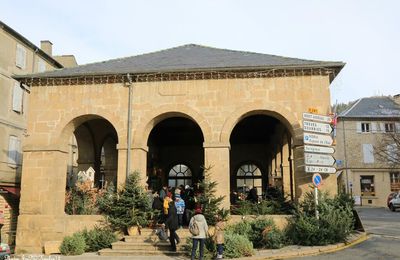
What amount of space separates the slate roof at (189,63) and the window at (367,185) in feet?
93.0

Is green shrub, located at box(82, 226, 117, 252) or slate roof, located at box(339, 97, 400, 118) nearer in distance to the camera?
green shrub, located at box(82, 226, 117, 252)

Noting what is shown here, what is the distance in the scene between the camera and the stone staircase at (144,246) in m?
11.5

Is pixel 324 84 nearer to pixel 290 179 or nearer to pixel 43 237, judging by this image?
pixel 290 179

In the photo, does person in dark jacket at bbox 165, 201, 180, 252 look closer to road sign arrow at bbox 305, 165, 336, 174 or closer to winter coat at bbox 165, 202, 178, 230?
winter coat at bbox 165, 202, 178, 230

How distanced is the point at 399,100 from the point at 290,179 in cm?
3046

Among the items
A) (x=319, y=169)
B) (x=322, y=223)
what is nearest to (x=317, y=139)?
(x=319, y=169)

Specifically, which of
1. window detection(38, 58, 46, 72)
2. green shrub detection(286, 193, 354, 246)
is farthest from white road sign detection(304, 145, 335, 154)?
window detection(38, 58, 46, 72)

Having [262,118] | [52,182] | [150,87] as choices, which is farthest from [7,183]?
[262,118]

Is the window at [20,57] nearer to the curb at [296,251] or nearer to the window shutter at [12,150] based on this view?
the window shutter at [12,150]

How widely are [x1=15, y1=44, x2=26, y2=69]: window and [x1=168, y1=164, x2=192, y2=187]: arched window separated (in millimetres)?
11882

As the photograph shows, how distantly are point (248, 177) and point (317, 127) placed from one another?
397 inches

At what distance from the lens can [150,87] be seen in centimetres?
1446

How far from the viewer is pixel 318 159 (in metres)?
12.5

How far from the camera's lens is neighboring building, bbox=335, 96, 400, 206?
3869 cm
